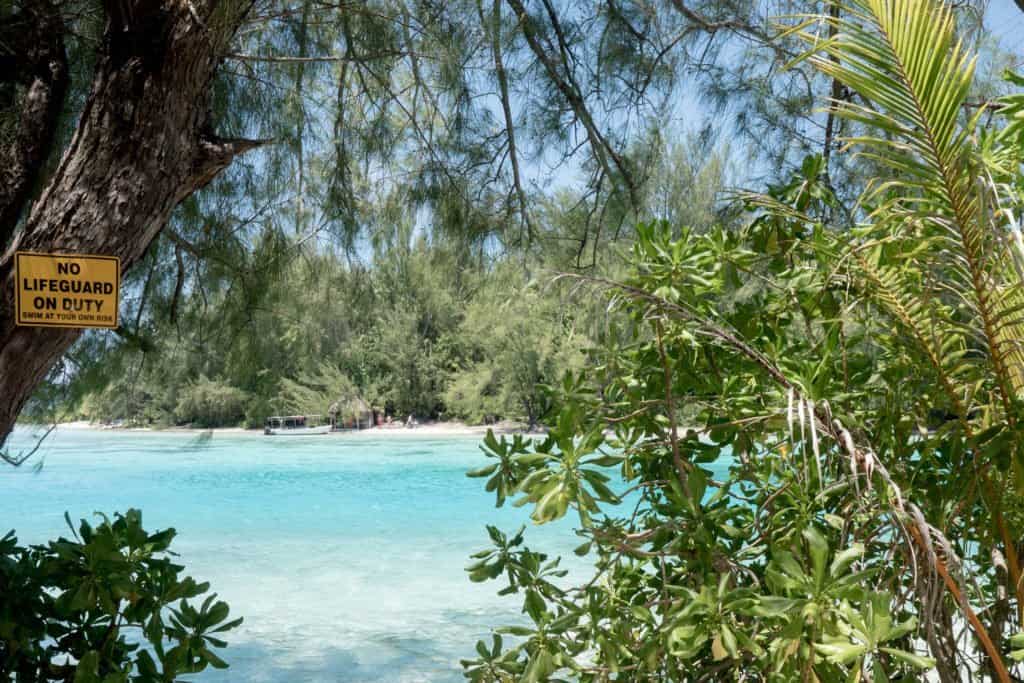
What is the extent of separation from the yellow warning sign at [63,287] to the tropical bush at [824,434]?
73 centimetres

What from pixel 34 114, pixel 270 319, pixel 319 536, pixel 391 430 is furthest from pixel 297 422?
Result: pixel 34 114

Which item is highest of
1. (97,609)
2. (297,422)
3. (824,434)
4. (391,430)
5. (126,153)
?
(126,153)

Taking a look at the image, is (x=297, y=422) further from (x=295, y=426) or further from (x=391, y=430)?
(x=391, y=430)

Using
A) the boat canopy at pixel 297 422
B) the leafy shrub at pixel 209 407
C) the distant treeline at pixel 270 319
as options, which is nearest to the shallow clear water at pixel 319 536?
the distant treeline at pixel 270 319

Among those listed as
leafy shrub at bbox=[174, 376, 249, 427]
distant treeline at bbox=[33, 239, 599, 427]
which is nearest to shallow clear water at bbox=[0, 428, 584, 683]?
distant treeline at bbox=[33, 239, 599, 427]

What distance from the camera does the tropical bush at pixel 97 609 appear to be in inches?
58.7

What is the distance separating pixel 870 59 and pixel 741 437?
0.56 m

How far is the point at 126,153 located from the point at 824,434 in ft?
3.99

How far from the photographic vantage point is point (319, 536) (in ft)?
21.4

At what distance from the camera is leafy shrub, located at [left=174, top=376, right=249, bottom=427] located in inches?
733

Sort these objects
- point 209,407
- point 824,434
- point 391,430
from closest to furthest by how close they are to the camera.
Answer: point 824,434
point 391,430
point 209,407

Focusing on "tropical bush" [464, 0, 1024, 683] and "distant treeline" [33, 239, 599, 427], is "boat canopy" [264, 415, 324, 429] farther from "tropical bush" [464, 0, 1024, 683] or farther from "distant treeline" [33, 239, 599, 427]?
"tropical bush" [464, 0, 1024, 683]

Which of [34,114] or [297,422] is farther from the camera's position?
[297,422]

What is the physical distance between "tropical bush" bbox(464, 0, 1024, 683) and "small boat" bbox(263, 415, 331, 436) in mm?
16990
